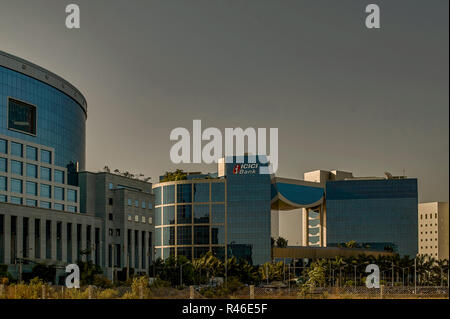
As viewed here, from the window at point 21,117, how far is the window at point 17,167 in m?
5.85

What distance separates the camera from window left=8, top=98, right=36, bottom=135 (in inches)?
4936

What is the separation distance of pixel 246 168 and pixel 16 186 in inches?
2757

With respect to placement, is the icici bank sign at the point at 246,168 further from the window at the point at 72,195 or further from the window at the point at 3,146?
the window at the point at 3,146

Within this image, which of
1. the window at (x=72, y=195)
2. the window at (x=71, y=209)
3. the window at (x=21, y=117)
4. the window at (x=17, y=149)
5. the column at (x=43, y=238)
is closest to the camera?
the column at (x=43, y=238)

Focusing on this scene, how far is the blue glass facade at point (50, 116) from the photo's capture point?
12375 centimetres

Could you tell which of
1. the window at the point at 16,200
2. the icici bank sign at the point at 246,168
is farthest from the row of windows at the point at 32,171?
the icici bank sign at the point at 246,168

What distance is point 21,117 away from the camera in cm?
12812

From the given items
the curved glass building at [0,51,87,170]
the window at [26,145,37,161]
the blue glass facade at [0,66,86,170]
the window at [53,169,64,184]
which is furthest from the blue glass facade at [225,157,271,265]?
the window at [26,145,37,161]

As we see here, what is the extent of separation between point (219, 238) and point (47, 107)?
61.5m

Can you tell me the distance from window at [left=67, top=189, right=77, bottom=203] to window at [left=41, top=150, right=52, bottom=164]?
7.03m

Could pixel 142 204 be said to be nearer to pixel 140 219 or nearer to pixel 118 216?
pixel 140 219
